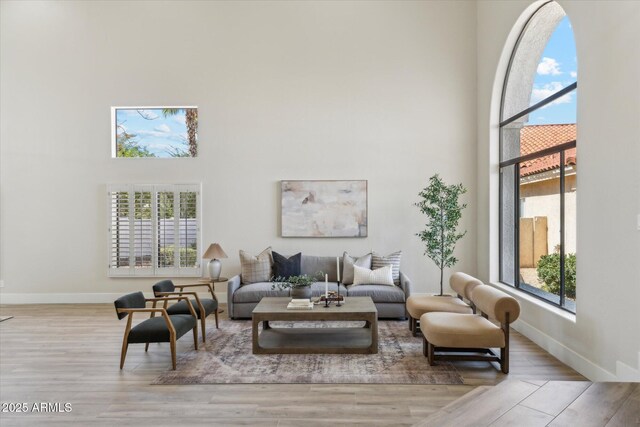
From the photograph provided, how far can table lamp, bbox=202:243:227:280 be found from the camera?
20.5 ft

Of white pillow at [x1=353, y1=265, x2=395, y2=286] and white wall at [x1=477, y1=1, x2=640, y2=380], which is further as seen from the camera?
white pillow at [x1=353, y1=265, x2=395, y2=286]

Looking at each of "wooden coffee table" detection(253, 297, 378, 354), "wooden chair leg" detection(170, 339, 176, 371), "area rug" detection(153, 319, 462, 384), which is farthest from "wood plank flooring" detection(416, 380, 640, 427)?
"wooden chair leg" detection(170, 339, 176, 371)

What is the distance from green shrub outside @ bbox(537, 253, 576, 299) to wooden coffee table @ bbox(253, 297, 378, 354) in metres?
2.12

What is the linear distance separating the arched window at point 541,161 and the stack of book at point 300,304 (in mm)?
2839

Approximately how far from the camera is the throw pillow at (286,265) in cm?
633

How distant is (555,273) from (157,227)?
602 centimetres

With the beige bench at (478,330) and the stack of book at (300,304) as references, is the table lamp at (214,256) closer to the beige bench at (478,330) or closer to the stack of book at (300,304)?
Result: the stack of book at (300,304)

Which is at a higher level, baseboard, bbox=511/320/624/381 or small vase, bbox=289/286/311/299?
small vase, bbox=289/286/311/299

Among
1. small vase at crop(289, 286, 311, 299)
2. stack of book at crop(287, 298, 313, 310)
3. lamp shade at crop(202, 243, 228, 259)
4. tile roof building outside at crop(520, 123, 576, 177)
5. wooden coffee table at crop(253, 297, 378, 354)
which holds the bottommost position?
wooden coffee table at crop(253, 297, 378, 354)

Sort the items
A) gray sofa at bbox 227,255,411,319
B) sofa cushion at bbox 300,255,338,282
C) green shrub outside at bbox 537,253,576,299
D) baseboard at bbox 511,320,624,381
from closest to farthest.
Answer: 1. baseboard at bbox 511,320,624,381
2. green shrub outside at bbox 537,253,576,299
3. gray sofa at bbox 227,255,411,319
4. sofa cushion at bbox 300,255,338,282

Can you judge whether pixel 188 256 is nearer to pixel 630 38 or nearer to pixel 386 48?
pixel 386 48

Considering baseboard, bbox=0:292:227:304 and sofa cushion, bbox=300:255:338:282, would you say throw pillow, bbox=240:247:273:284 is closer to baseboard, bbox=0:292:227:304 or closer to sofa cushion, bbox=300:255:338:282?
sofa cushion, bbox=300:255:338:282

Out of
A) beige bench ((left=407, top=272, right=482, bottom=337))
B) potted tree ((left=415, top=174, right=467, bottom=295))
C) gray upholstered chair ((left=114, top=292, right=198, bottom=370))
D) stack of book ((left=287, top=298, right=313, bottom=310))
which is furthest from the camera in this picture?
potted tree ((left=415, top=174, right=467, bottom=295))

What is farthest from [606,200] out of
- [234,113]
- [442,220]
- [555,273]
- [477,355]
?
[234,113]
